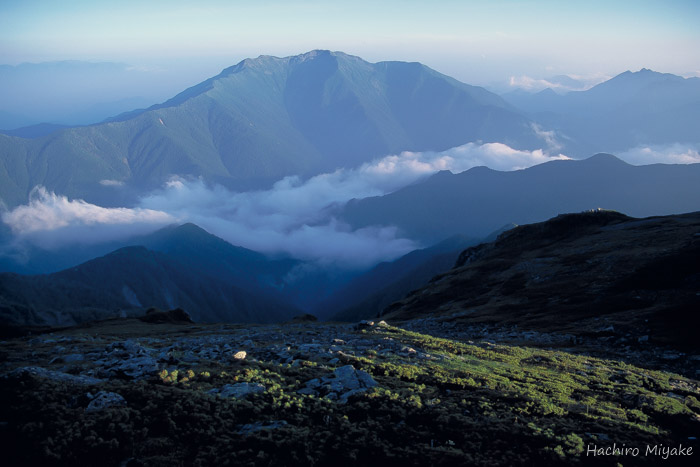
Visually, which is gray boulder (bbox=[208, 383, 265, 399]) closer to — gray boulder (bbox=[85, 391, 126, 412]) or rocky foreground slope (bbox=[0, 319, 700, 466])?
rocky foreground slope (bbox=[0, 319, 700, 466])

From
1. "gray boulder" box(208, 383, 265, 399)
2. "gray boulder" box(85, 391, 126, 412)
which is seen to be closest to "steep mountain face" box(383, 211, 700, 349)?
"gray boulder" box(208, 383, 265, 399)

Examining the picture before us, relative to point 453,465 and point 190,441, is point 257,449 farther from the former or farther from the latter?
point 453,465

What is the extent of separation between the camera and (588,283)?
55344 millimetres

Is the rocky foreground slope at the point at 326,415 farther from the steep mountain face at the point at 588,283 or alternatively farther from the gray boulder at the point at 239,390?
the steep mountain face at the point at 588,283

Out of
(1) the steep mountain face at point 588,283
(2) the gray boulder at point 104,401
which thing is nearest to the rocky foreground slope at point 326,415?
(2) the gray boulder at point 104,401

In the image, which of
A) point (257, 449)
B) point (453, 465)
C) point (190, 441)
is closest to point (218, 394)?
point (190, 441)

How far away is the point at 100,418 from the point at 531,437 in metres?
15.0

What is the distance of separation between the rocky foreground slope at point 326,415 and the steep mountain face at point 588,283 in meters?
19.6

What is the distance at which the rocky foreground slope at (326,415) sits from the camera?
44.2 ft

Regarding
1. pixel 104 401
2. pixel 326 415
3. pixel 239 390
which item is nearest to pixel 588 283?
pixel 326 415

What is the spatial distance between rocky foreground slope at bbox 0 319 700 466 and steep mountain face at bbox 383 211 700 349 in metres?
19.6

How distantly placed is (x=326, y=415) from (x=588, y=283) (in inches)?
2009

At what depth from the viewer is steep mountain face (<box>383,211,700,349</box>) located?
133 ft

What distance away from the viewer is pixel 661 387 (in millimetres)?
23578
